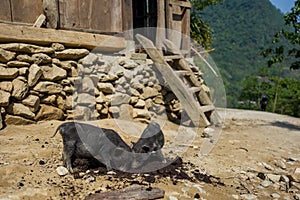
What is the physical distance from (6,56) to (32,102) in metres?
0.80

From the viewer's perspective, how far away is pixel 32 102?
402 centimetres

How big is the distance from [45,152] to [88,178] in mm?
818

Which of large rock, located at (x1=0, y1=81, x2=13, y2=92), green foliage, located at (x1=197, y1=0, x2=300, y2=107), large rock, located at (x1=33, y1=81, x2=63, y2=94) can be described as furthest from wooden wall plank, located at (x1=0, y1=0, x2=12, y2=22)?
green foliage, located at (x1=197, y1=0, x2=300, y2=107)

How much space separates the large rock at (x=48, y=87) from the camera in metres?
4.16

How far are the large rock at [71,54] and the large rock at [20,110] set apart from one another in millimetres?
1024

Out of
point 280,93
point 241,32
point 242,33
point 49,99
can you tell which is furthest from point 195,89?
point 241,32

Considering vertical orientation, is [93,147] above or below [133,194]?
above

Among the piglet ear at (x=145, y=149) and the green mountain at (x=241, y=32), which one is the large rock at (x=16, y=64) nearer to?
the piglet ear at (x=145, y=149)

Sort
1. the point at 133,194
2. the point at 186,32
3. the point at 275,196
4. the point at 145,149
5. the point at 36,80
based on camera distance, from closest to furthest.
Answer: the point at 133,194, the point at 275,196, the point at 145,149, the point at 36,80, the point at 186,32

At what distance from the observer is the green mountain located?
37.6 metres

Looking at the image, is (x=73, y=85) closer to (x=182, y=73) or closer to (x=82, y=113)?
(x=82, y=113)

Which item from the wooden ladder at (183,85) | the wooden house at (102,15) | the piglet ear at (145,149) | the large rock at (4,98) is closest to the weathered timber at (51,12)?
the wooden house at (102,15)

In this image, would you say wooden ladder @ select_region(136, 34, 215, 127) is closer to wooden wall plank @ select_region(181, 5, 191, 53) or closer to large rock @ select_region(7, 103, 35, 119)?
wooden wall plank @ select_region(181, 5, 191, 53)

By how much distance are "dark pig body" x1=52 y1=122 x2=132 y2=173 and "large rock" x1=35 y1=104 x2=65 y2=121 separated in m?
1.54
